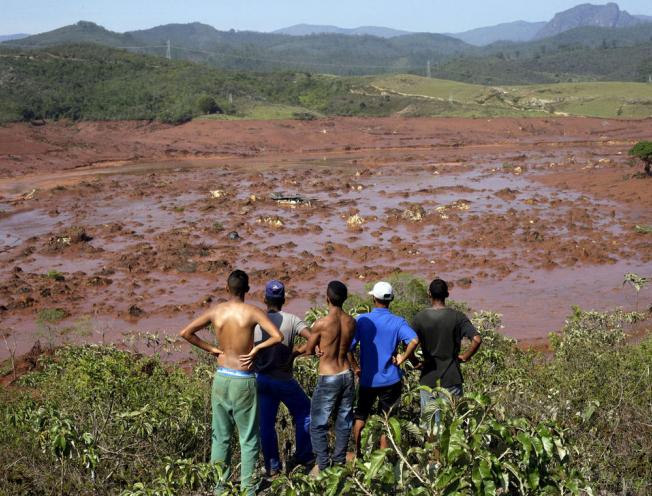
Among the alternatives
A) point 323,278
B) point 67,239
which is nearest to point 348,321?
point 323,278

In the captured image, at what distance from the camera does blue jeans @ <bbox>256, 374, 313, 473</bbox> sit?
514 cm

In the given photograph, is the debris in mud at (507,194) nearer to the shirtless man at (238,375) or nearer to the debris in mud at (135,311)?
the debris in mud at (135,311)

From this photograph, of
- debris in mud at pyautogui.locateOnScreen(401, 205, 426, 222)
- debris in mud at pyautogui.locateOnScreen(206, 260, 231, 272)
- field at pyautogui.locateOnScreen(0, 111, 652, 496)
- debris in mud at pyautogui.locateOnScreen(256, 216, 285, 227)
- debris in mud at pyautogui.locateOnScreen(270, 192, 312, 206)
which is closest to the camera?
field at pyautogui.locateOnScreen(0, 111, 652, 496)

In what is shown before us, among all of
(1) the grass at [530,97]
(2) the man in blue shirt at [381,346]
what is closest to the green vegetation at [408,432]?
(2) the man in blue shirt at [381,346]

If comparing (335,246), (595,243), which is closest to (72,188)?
(335,246)

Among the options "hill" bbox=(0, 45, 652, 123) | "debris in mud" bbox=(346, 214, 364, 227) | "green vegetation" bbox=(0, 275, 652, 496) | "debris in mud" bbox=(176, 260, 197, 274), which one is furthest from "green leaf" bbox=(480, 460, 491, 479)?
"hill" bbox=(0, 45, 652, 123)

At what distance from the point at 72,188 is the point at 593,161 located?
78.7 ft

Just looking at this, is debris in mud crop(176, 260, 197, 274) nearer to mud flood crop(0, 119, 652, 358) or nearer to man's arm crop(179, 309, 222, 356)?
mud flood crop(0, 119, 652, 358)

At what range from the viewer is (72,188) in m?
28.8

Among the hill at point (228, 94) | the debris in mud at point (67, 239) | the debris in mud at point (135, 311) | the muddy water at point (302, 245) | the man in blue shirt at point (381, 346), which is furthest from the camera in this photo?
the hill at point (228, 94)

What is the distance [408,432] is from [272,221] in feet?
54.6

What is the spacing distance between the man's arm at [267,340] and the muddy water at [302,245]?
24.1ft

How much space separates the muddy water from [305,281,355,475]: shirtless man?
23.6 ft

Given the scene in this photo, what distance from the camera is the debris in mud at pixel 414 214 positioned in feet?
70.5
